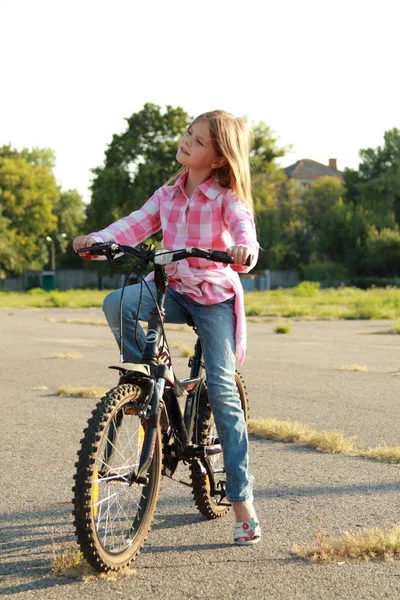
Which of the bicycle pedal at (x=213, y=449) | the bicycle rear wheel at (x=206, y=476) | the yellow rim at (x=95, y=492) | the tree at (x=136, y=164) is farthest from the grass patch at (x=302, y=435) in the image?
the tree at (x=136, y=164)

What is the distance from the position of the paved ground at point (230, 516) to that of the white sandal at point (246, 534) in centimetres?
4

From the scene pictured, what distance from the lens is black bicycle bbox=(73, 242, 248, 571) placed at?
11.3 ft

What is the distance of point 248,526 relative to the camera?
4.05 m

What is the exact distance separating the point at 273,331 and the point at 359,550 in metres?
19.6

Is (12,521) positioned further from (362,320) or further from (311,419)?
(362,320)

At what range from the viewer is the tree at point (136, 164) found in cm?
6594

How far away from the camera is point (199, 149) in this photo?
13.6ft

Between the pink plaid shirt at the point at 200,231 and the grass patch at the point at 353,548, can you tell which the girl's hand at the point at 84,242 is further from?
the grass patch at the point at 353,548

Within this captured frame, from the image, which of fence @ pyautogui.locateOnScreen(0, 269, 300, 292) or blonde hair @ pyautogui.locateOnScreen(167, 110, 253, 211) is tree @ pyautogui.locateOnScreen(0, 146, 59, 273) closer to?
fence @ pyautogui.locateOnScreen(0, 269, 300, 292)

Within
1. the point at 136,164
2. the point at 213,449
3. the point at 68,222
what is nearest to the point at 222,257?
the point at 213,449

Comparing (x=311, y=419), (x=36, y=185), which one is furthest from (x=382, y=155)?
(x=311, y=419)

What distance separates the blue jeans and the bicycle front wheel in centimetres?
35

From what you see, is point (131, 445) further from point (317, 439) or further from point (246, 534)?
point (317, 439)

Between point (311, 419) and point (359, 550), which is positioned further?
point (311, 419)
